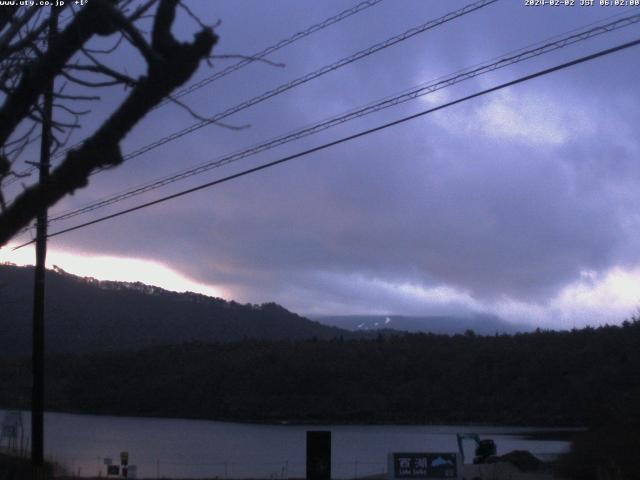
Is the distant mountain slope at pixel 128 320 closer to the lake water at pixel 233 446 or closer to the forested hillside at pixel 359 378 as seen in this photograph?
the forested hillside at pixel 359 378

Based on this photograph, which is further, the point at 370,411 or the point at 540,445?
the point at 370,411

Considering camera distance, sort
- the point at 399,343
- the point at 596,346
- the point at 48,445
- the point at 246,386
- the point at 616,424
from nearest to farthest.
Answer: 1. the point at 616,424
2. the point at 48,445
3. the point at 596,346
4. the point at 246,386
5. the point at 399,343

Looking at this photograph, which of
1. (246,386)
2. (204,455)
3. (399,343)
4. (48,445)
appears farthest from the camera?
(399,343)

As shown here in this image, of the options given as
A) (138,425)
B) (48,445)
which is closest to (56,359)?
(138,425)

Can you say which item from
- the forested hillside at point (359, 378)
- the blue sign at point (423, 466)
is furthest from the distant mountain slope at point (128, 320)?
the blue sign at point (423, 466)

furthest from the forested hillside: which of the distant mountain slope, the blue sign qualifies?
the blue sign

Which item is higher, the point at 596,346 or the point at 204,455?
the point at 596,346

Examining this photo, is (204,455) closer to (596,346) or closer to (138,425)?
(138,425)
